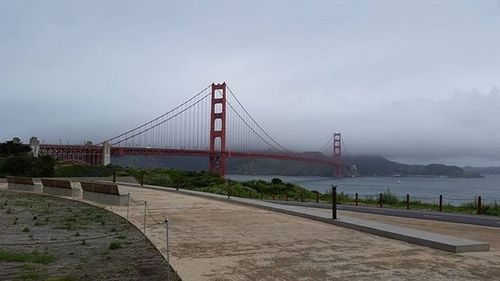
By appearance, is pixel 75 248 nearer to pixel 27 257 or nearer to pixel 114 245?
pixel 114 245

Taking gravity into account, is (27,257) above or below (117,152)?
below

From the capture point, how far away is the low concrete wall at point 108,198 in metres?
17.5

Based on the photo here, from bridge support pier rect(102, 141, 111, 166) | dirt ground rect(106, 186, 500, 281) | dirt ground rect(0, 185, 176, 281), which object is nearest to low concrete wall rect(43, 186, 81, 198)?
dirt ground rect(0, 185, 176, 281)

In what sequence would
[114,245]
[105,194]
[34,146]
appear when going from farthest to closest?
[34,146]
[105,194]
[114,245]

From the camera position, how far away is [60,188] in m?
22.8

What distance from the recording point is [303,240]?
997 cm

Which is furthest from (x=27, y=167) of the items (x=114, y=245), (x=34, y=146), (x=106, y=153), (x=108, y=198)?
(x=114, y=245)

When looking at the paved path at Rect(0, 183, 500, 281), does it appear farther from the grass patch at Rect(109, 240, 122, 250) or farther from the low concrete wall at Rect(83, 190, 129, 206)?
the low concrete wall at Rect(83, 190, 129, 206)

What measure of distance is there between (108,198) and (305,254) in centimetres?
1136

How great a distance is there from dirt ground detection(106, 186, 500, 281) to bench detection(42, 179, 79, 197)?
9.97 metres

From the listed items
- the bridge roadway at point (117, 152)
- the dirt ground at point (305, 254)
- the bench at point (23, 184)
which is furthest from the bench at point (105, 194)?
the bridge roadway at point (117, 152)

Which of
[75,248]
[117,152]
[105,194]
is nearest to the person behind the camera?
[75,248]

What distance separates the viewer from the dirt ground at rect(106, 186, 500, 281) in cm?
697

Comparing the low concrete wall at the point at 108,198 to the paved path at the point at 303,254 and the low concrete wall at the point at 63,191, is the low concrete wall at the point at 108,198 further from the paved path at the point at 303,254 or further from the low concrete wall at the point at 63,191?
the paved path at the point at 303,254
